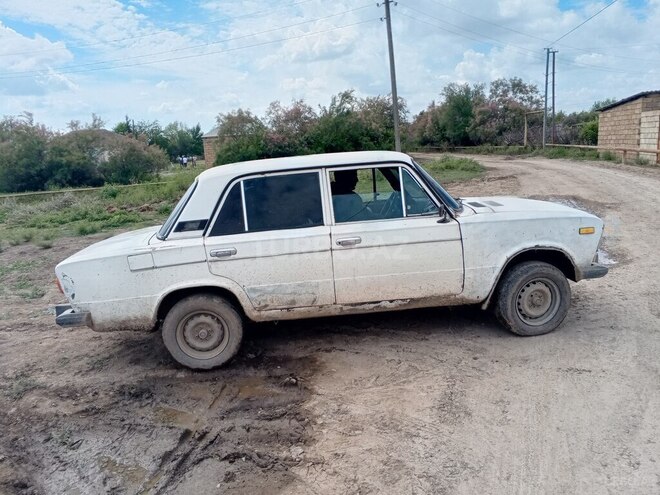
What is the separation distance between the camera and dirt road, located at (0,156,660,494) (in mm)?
3064

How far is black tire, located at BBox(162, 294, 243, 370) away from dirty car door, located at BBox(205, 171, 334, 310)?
0.28 meters

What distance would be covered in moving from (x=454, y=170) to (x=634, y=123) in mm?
8065

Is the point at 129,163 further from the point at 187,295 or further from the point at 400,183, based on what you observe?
the point at 400,183

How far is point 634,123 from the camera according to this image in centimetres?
2220

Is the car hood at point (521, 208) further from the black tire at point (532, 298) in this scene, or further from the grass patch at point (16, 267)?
the grass patch at point (16, 267)

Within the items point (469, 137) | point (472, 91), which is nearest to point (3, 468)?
point (469, 137)

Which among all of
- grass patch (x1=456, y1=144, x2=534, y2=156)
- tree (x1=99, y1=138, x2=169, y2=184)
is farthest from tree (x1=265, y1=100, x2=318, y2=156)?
grass patch (x1=456, y1=144, x2=534, y2=156)

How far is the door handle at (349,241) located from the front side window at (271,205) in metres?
0.27

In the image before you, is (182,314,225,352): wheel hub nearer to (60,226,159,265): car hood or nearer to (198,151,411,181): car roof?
(60,226,159,265): car hood

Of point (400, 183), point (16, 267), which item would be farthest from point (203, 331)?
point (16, 267)

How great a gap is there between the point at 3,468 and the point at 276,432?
1.87 meters

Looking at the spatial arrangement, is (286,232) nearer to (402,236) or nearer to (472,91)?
(402,236)

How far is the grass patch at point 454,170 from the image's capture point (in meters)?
20.8

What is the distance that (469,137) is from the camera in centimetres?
4456
